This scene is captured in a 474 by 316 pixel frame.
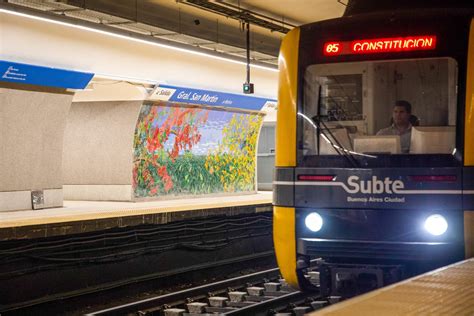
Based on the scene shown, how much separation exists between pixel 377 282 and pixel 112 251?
16.8 feet

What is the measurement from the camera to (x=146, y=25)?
13758 millimetres

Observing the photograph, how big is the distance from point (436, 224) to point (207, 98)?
10.6 m

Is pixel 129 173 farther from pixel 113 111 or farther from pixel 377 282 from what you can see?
pixel 377 282

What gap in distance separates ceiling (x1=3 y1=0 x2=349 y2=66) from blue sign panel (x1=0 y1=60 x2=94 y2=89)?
0.89 m

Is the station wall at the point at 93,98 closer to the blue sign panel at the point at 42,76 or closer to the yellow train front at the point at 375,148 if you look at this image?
the blue sign panel at the point at 42,76

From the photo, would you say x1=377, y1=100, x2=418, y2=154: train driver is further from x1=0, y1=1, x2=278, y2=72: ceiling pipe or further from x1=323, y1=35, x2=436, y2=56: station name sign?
x1=0, y1=1, x2=278, y2=72: ceiling pipe

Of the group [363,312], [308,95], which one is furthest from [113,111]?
[363,312]

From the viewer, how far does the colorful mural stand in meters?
16.2

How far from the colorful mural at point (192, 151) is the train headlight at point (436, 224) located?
9.99 meters

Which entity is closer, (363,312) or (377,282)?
(363,312)

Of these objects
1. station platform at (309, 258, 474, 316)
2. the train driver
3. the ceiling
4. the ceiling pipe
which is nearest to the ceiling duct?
the ceiling

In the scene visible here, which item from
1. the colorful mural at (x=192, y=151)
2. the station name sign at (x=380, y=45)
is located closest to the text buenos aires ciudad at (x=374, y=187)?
the station name sign at (x=380, y=45)

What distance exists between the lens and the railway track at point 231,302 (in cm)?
867

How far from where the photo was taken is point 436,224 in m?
6.47
